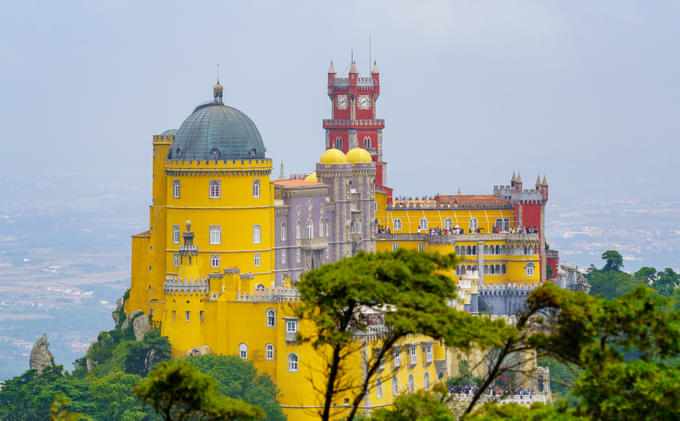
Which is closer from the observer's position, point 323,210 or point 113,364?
point 113,364

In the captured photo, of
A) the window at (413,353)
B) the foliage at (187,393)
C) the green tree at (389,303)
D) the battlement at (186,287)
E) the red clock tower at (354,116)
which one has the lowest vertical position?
A: the foliage at (187,393)

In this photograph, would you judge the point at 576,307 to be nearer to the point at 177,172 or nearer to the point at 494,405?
the point at 494,405

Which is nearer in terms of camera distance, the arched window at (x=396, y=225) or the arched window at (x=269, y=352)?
the arched window at (x=269, y=352)

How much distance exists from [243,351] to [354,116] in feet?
146

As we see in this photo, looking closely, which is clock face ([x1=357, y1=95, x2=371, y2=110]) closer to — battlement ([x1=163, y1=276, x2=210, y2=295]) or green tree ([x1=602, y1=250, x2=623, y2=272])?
green tree ([x1=602, y1=250, x2=623, y2=272])

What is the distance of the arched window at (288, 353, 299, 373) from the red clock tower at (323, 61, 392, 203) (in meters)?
42.8

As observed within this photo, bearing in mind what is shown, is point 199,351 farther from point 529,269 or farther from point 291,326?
point 529,269

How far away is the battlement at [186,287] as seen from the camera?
339ft

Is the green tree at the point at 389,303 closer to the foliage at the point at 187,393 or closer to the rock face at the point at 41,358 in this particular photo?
the foliage at the point at 187,393

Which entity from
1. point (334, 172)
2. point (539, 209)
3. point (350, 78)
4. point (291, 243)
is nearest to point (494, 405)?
point (291, 243)

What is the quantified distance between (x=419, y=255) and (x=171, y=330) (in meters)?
47.8

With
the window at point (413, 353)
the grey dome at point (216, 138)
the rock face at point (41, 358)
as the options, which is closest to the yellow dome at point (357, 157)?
the grey dome at point (216, 138)

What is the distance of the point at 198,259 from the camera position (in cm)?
10725

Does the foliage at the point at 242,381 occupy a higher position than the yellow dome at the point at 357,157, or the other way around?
the yellow dome at the point at 357,157
